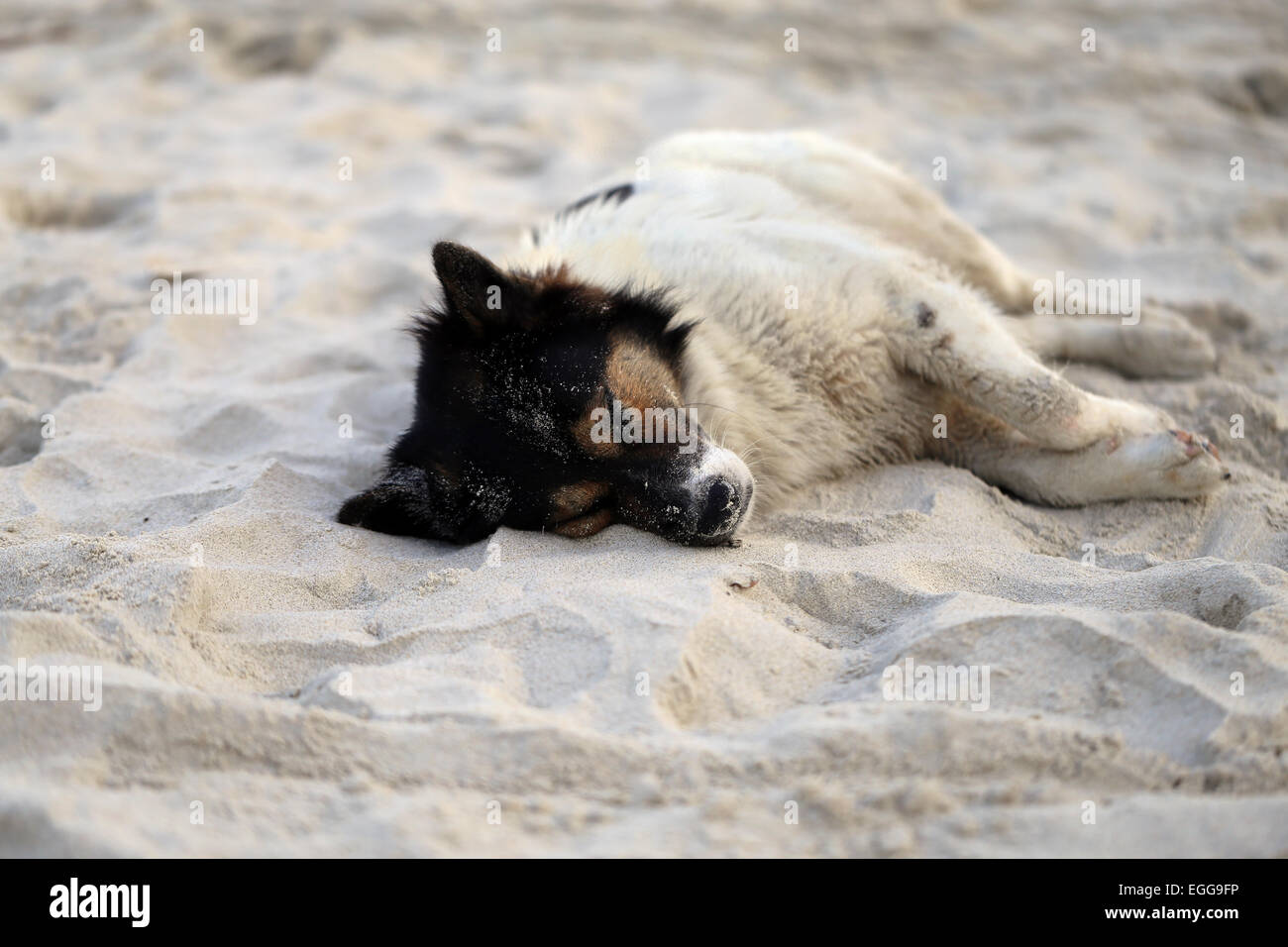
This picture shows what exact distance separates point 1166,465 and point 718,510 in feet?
4.95

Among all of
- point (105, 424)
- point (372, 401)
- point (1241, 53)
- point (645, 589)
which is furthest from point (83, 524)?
point (1241, 53)

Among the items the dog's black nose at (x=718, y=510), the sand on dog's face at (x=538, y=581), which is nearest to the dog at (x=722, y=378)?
the dog's black nose at (x=718, y=510)

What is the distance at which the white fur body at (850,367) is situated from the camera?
3561 millimetres

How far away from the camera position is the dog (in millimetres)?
3158

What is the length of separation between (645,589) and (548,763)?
68 centimetres

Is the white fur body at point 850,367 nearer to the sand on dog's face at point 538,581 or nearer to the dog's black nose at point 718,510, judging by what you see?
the sand on dog's face at point 538,581

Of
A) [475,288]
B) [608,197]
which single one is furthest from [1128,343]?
[475,288]

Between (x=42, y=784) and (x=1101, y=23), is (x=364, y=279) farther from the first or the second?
Result: (x=1101, y=23)

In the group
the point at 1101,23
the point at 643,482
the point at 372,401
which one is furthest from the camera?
the point at 1101,23

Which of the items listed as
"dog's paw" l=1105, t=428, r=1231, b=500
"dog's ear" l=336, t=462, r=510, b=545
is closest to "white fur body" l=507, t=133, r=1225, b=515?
"dog's paw" l=1105, t=428, r=1231, b=500

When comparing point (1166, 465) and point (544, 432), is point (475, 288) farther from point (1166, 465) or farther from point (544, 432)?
point (1166, 465)

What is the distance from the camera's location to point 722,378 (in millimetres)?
3580

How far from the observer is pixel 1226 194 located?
591cm

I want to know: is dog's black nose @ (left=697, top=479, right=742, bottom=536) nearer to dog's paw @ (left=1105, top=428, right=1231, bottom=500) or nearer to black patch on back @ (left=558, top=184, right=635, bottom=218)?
dog's paw @ (left=1105, top=428, right=1231, bottom=500)
